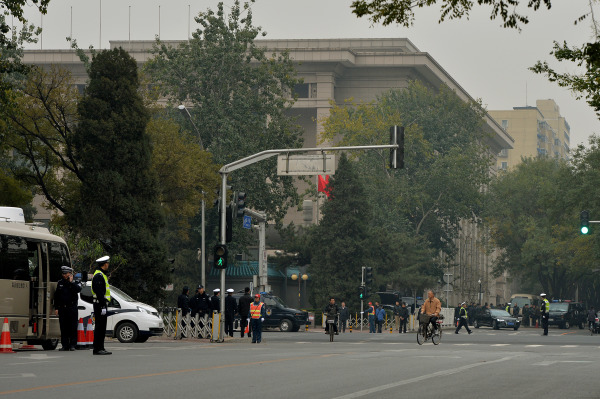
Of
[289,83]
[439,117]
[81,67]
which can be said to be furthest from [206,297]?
[81,67]

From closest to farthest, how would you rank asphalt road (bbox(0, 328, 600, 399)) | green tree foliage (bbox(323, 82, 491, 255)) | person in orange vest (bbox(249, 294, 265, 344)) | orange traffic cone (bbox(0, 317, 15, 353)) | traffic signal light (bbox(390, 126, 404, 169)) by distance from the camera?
Answer: asphalt road (bbox(0, 328, 600, 399)), orange traffic cone (bbox(0, 317, 15, 353)), person in orange vest (bbox(249, 294, 265, 344)), traffic signal light (bbox(390, 126, 404, 169)), green tree foliage (bbox(323, 82, 491, 255))

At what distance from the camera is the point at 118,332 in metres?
32.5

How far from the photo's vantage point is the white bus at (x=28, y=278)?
24.8 m

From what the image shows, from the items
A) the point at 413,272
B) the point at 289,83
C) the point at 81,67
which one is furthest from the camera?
the point at 81,67

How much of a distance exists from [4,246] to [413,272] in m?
56.9

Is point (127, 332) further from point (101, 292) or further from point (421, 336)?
point (101, 292)

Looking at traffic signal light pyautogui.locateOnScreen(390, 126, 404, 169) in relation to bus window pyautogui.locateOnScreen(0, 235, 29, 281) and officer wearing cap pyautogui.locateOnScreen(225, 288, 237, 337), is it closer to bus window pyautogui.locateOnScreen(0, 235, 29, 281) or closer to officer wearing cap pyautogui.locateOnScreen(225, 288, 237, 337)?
officer wearing cap pyautogui.locateOnScreen(225, 288, 237, 337)

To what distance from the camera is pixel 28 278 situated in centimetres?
2548

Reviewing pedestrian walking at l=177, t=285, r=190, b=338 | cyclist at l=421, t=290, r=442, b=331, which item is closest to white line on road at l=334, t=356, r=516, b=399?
cyclist at l=421, t=290, r=442, b=331

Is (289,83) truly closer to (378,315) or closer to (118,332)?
(378,315)

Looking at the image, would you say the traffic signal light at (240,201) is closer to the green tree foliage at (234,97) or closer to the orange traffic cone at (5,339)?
the orange traffic cone at (5,339)

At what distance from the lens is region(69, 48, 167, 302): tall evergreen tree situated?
40719 millimetres

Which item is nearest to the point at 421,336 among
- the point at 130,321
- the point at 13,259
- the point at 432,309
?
the point at 432,309

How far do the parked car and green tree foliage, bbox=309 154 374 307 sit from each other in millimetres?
12514
